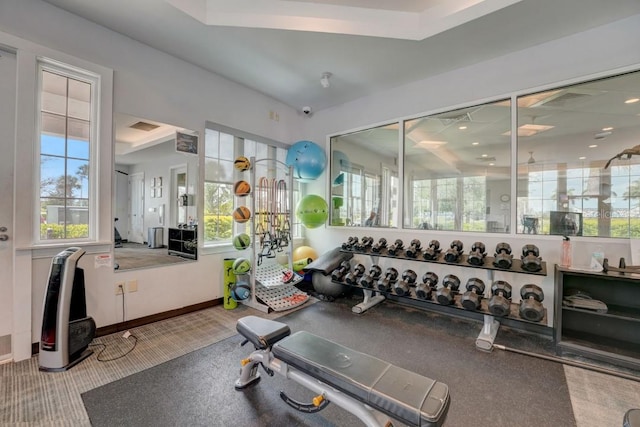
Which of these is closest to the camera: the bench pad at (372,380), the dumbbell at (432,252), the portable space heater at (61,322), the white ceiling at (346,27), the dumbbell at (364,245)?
the bench pad at (372,380)

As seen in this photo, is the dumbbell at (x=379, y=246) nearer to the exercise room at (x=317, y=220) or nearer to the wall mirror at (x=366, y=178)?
the exercise room at (x=317, y=220)

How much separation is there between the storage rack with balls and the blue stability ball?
14.5 inches

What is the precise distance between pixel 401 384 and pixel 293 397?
100cm

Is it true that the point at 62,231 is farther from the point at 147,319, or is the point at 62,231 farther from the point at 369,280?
the point at 369,280

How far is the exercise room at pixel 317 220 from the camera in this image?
6.68 feet

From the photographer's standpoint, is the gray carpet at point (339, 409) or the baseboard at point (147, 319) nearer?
the gray carpet at point (339, 409)

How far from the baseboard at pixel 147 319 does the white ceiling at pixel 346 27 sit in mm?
3293

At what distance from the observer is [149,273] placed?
131 inches

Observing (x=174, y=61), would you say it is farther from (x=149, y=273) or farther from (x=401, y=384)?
(x=401, y=384)

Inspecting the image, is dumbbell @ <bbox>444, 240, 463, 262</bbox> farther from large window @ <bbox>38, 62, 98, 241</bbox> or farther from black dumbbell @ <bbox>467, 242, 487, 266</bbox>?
large window @ <bbox>38, 62, 98, 241</bbox>

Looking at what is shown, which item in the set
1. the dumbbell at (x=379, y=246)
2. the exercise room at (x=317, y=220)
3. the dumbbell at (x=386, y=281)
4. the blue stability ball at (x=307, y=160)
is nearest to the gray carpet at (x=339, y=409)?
the exercise room at (x=317, y=220)

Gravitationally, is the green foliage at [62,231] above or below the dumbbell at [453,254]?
above

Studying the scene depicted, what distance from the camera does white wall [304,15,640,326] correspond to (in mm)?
2801

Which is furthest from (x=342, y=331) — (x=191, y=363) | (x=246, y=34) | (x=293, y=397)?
(x=246, y=34)
